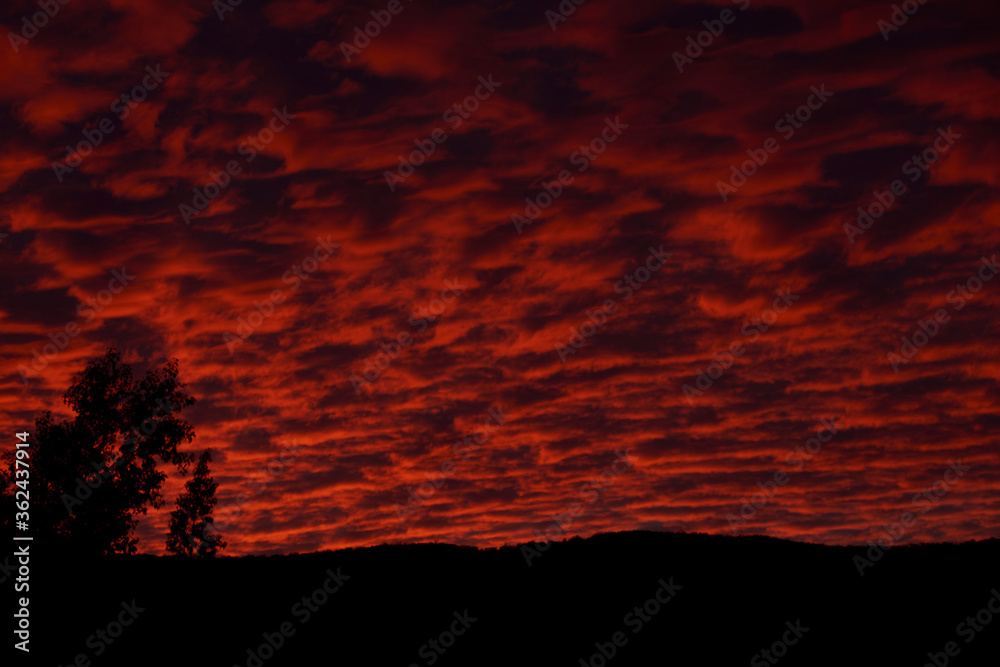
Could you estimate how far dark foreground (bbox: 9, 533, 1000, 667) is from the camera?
670 inches

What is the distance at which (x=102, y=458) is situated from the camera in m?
37.7

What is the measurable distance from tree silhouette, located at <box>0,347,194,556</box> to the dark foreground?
17.8 m

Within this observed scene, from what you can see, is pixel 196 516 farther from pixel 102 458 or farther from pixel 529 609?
pixel 529 609

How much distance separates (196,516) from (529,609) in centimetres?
3376

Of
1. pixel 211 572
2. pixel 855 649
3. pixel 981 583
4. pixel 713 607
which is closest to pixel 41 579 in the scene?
pixel 211 572

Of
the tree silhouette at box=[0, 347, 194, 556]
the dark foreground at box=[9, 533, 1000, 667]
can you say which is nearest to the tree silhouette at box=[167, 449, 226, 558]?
A: the tree silhouette at box=[0, 347, 194, 556]

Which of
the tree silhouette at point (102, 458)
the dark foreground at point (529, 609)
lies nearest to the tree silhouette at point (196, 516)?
the tree silhouette at point (102, 458)

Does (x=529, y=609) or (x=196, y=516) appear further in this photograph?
(x=196, y=516)

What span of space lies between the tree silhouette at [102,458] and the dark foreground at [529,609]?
1779 cm

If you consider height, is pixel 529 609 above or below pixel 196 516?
above

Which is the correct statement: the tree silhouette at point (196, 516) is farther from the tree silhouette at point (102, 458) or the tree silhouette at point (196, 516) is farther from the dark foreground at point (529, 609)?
the dark foreground at point (529, 609)

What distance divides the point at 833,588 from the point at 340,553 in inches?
522

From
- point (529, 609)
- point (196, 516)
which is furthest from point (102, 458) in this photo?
point (529, 609)

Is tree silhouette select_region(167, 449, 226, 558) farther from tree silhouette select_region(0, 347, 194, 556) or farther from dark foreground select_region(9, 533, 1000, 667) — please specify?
dark foreground select_region(9, 533, 1000, 667)
